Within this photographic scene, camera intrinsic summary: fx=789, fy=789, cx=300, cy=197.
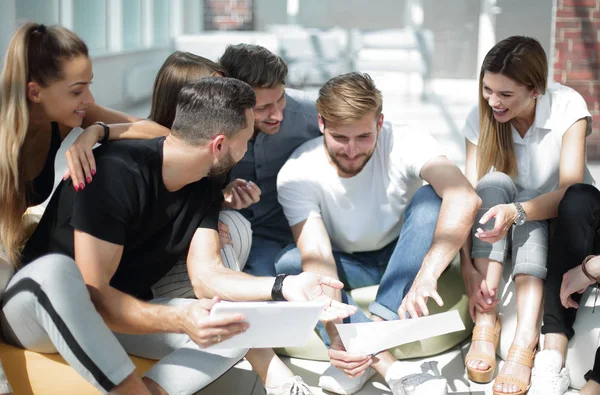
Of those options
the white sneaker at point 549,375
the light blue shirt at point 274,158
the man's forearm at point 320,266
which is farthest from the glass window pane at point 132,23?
the white sneaker at point 549,375

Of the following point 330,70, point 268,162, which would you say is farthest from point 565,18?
point 268,162

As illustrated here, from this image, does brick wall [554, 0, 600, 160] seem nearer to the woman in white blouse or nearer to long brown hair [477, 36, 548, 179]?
the woman in white blouse

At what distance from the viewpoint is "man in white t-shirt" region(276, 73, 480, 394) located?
8.57ft

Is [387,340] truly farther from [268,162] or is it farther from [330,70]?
[330,70]

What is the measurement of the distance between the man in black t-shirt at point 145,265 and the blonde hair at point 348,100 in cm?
45

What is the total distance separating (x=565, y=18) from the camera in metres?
5.77

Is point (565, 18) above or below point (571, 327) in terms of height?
above

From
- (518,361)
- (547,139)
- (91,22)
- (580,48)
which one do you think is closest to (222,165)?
(518,361)

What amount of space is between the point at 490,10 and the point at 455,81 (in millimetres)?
588

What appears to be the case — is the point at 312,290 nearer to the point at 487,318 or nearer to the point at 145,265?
the point at 145,265

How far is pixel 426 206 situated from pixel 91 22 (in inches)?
177

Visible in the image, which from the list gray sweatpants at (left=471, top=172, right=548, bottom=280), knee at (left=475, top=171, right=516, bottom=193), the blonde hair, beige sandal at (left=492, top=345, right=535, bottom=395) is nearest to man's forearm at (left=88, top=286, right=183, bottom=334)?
the blonde hair

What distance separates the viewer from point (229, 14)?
232 inches

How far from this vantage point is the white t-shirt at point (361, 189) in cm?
294
